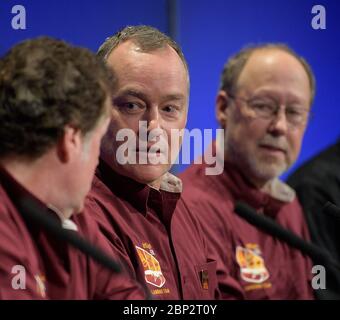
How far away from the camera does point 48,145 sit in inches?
38.3

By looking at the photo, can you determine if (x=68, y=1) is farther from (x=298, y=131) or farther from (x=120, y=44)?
(x=298, y=131)

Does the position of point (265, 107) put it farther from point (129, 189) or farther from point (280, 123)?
point (129, 189)

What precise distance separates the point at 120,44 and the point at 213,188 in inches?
17.9

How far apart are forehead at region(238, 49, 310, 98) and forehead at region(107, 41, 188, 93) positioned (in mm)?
417

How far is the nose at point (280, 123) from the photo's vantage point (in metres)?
1.63

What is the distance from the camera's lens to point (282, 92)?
1.64 meters

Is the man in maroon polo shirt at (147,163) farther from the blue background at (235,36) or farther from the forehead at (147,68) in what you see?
the blue background at (235,36)

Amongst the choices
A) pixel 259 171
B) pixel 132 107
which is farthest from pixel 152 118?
pixel 259 171

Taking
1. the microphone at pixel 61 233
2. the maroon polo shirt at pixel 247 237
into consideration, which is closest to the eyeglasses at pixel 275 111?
the maroon polo shirt at pixel 247 237

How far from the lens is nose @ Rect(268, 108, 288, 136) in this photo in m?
1.63

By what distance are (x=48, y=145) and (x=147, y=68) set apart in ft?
1.05

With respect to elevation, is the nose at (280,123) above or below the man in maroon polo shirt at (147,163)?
above

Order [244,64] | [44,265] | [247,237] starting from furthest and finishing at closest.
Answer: [244,64] → [247,237] → [44,265]

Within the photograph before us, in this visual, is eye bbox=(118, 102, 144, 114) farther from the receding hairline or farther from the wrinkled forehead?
the receding hairline
